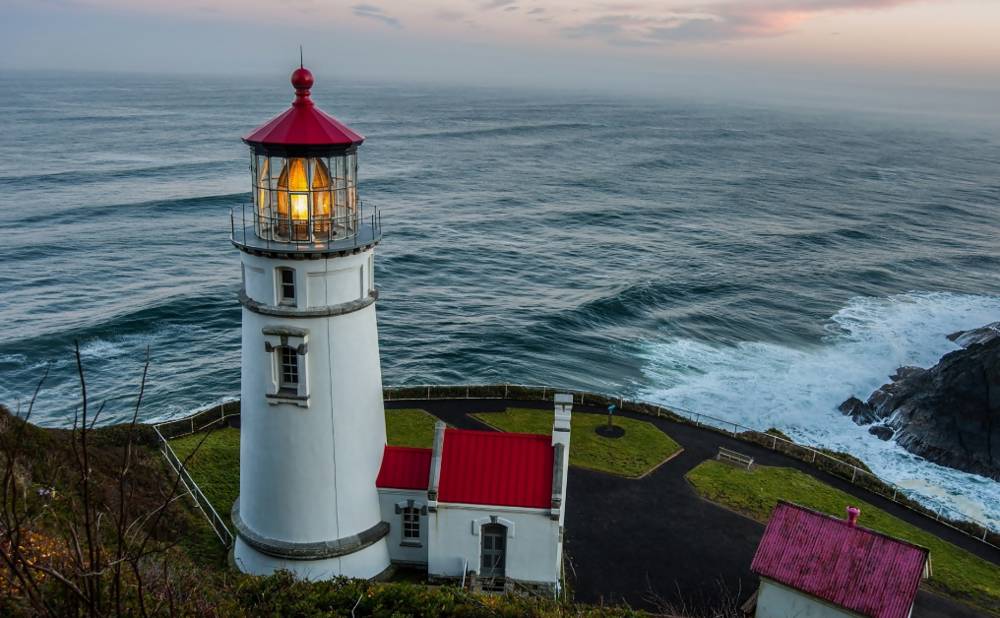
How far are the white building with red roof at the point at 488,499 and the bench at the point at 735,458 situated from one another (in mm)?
9270

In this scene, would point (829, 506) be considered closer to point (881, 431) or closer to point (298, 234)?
point (881, 431)

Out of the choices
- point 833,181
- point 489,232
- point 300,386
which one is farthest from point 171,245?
point 833,181

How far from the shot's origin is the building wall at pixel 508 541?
1711 centimetres

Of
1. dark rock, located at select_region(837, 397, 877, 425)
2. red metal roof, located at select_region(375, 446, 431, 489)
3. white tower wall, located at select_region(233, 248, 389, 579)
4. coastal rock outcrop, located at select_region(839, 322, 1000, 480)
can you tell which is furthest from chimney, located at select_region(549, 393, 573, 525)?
dark rock, located at select_region(837, 397, 877, 425)

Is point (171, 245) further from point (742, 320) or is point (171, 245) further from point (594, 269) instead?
point (742, 320)

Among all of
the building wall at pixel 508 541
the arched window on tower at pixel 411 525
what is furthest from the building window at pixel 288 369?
the building wall at pixel 508 541

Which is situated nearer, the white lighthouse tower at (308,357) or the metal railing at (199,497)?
the white lighthouse tower at (308,357)

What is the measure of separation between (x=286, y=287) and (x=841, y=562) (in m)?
13.7

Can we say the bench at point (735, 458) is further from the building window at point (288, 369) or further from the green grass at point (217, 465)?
the green grass at point (217, 465)

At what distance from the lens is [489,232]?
72500 millimetres

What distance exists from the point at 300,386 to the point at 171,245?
5316 centimetres

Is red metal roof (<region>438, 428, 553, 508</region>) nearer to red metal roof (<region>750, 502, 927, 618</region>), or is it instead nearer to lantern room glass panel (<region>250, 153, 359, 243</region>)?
red metal roof (<region>750, 502, 927, 618</region>)

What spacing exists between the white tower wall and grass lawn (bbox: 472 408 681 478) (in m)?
8.75

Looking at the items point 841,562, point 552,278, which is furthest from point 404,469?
point 552,278
